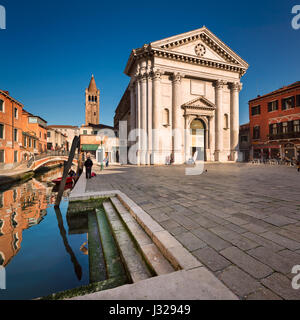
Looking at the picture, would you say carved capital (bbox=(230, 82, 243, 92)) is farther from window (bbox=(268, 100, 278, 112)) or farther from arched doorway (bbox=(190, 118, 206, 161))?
arched doorway (bbox=(190, 118, 206, 161))

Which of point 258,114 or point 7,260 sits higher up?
point 258,114

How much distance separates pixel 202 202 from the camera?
13.6 ft

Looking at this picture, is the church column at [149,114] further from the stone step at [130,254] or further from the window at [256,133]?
the window at [256,133]

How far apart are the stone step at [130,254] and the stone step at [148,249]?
100 millimetres

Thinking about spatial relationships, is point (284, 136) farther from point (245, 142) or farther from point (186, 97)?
point (186, 97)

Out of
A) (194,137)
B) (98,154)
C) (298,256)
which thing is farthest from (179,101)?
(298,256)

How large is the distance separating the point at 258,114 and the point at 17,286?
109ft

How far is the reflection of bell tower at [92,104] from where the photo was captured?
65312mm

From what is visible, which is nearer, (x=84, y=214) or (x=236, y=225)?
(x=236, y=225)

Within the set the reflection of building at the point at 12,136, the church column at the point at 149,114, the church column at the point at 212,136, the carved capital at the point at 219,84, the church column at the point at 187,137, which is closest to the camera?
the reflection of building at the point at 12,136

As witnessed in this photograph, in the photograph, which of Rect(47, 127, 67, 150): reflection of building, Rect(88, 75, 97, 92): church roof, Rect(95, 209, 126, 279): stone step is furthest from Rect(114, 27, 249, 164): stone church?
Rect(88, 75, 97, 92): church roof

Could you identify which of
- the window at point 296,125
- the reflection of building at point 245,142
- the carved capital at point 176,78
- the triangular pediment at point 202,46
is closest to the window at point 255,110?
the reflection of building at point 245,142

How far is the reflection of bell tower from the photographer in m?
65.3

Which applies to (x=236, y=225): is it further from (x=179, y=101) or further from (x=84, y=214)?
(x=179, y=101)
